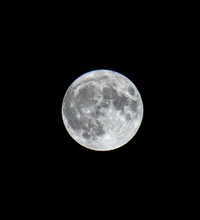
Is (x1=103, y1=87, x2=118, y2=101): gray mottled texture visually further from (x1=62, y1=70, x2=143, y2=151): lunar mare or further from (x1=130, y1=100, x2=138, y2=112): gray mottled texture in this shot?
(x1=130, y1=100, x2=138, y2=112): gray mottled texture

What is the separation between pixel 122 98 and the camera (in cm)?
712

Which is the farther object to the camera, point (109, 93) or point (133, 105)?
point (133, 105)

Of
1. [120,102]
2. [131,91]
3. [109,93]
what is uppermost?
[131,91]

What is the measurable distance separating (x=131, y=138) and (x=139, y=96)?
37.4 inches

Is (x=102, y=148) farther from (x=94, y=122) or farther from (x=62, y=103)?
(x=62, y=103)

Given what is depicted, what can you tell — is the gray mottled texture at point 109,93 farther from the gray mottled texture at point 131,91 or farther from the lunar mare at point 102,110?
the gray mottled texture at point 131,91

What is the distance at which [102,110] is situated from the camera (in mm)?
6945

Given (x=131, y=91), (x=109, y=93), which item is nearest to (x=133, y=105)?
(x=131, y=91)

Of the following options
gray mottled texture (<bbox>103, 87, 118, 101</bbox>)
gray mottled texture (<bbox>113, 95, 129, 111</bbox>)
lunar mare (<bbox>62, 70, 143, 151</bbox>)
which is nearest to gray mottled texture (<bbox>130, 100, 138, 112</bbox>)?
lunar mare (<bbox>62, 70, 143, 151</bbox>)

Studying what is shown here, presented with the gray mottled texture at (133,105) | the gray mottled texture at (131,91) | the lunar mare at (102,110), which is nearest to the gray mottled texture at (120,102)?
the lunar mare at (102,110)

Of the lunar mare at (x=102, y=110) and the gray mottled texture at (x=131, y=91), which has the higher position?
the gray mottled texture at (x=131, y=91)

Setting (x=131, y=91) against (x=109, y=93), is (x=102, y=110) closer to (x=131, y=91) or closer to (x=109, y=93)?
(x=109, y=93)

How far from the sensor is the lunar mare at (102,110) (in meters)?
6.99

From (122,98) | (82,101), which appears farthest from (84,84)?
(122,98)
